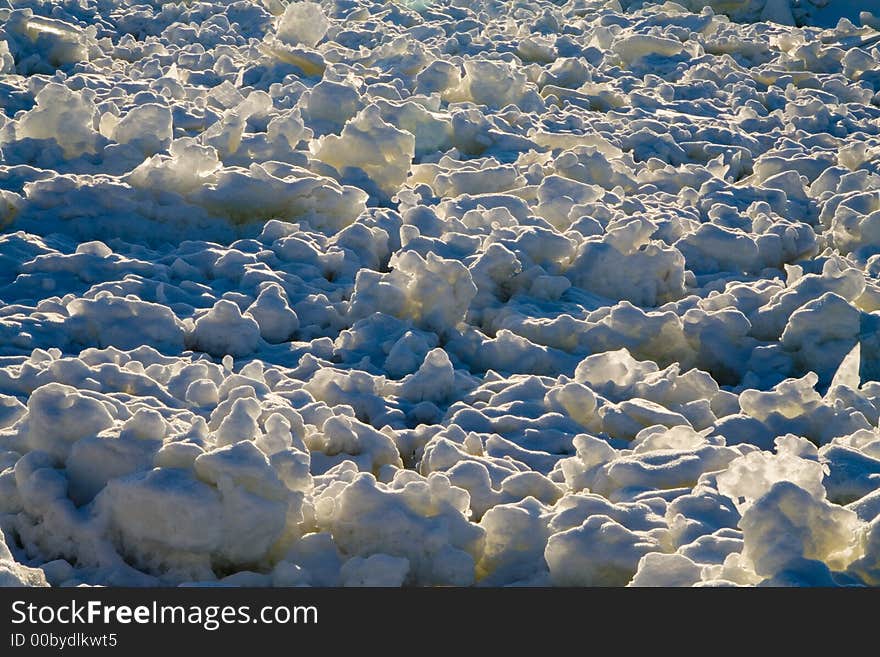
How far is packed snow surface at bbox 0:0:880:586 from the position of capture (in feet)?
8.91

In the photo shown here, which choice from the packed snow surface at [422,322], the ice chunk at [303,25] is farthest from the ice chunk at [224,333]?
the ice chunk at [303,25]

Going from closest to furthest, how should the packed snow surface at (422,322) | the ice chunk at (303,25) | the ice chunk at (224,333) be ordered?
the packed snow surface at (422,322) < the ice chunk at (224,333) < the ice chunk at (303,25)

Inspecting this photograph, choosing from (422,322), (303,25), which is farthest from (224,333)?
(303,25)

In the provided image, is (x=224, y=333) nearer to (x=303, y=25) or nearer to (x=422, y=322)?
(x=422, y=322)

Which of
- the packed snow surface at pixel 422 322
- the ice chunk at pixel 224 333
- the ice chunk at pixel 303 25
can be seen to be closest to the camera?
the packed snow surface at pixel 422 322

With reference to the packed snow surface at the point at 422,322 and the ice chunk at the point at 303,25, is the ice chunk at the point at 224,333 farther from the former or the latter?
the ice chunk at the point at 303,25

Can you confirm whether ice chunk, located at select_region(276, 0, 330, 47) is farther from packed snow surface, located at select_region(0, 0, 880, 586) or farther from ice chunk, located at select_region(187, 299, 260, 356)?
ice chunk, located at select_region(187, 299, 260, 356)

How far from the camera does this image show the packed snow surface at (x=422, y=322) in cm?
271

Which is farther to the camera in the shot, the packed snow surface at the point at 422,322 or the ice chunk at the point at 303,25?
the ice chunk at the point at 303,25

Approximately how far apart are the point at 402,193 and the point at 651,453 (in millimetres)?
2392

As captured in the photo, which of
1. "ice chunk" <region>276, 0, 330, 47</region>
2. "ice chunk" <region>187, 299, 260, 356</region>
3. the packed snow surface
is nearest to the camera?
the packed snow surface

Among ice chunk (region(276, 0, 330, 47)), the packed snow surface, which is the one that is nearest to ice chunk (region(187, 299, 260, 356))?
the packed snow surface

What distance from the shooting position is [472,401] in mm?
3744

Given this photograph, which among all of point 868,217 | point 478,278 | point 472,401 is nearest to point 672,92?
point 868,217
